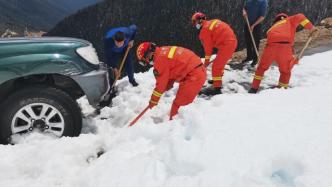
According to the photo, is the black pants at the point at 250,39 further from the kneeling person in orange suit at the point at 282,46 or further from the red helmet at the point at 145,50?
the red helmet at the point at 145,50

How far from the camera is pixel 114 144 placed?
167 inches

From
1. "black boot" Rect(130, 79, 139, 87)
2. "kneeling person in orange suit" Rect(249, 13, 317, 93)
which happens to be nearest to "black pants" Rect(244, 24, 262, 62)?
"kneeling person in orange suit" Rect(249, 13, 317, 93)

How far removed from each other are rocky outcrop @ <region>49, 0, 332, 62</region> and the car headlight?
83.5 meters

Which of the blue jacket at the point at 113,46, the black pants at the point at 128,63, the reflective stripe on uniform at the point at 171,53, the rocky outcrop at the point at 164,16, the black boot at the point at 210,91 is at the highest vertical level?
the reflective stripe on uniform at the point at 171,53

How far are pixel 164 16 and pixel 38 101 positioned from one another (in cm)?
10682

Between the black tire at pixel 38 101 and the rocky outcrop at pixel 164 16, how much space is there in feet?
276

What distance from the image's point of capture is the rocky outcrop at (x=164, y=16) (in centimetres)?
9780

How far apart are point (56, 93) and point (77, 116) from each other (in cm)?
34

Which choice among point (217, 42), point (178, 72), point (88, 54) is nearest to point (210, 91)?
point (217, 42)

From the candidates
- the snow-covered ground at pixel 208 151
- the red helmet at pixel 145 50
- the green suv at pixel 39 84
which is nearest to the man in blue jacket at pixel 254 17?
the red helmet at pixel 145 50

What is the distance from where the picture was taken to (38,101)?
428 centimetres

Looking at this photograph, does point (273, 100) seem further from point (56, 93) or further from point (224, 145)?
point (56, 93)

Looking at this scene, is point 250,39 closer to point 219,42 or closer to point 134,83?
point 219,42

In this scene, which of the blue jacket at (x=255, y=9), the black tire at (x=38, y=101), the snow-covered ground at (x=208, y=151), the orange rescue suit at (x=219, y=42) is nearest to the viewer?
the snow-covered ground at (x=208, y=151)
